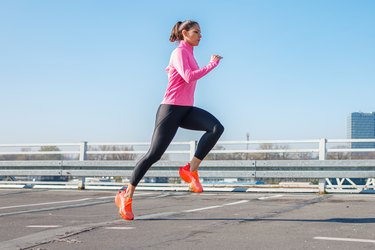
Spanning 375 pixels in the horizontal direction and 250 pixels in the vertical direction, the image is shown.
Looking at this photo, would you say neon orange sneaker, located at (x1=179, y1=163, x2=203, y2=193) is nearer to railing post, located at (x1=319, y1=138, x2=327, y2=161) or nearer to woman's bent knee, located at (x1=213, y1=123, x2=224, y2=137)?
woman's bent knee, located at (x1=213, y1=123, x2=224, y2=137)

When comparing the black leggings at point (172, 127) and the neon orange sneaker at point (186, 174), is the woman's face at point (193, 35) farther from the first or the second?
the neon orange sneaker at point (186, 174)

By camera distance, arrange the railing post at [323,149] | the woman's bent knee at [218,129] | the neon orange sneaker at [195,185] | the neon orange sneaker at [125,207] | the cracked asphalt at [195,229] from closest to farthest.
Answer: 1. the cracked asphalt at [195,229]
2. the neon orange sneaker at [125,207]
3. the woman's bent knee at [218,129]
4. the neon orange sneaker at [195,185]
5. the railing post at [323,149]

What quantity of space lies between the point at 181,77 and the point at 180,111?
1.16ft

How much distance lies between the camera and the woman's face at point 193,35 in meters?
5.34

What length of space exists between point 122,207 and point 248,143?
6705 millimetres

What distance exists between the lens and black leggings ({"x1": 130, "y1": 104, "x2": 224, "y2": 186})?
5160 millimetres

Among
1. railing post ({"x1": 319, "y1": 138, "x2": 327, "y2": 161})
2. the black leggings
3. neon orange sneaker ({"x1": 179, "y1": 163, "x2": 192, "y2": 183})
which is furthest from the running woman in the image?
railing post ({"x1": 319, "y1": 138, "x2": 327, "y2": 161})

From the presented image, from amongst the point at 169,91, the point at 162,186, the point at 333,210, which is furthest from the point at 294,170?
the point at 169,91

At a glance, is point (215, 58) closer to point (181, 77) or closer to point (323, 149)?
point (181, 77)

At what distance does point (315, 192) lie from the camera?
33.8ft

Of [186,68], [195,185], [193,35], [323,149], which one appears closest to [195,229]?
[195,185]

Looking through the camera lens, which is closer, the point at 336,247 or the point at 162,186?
the point at 336,247

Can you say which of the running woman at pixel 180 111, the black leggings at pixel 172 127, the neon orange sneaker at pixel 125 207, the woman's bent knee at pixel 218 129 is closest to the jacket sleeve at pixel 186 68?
the running woman at pixel 180 111

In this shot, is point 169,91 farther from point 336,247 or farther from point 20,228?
point 336,247
